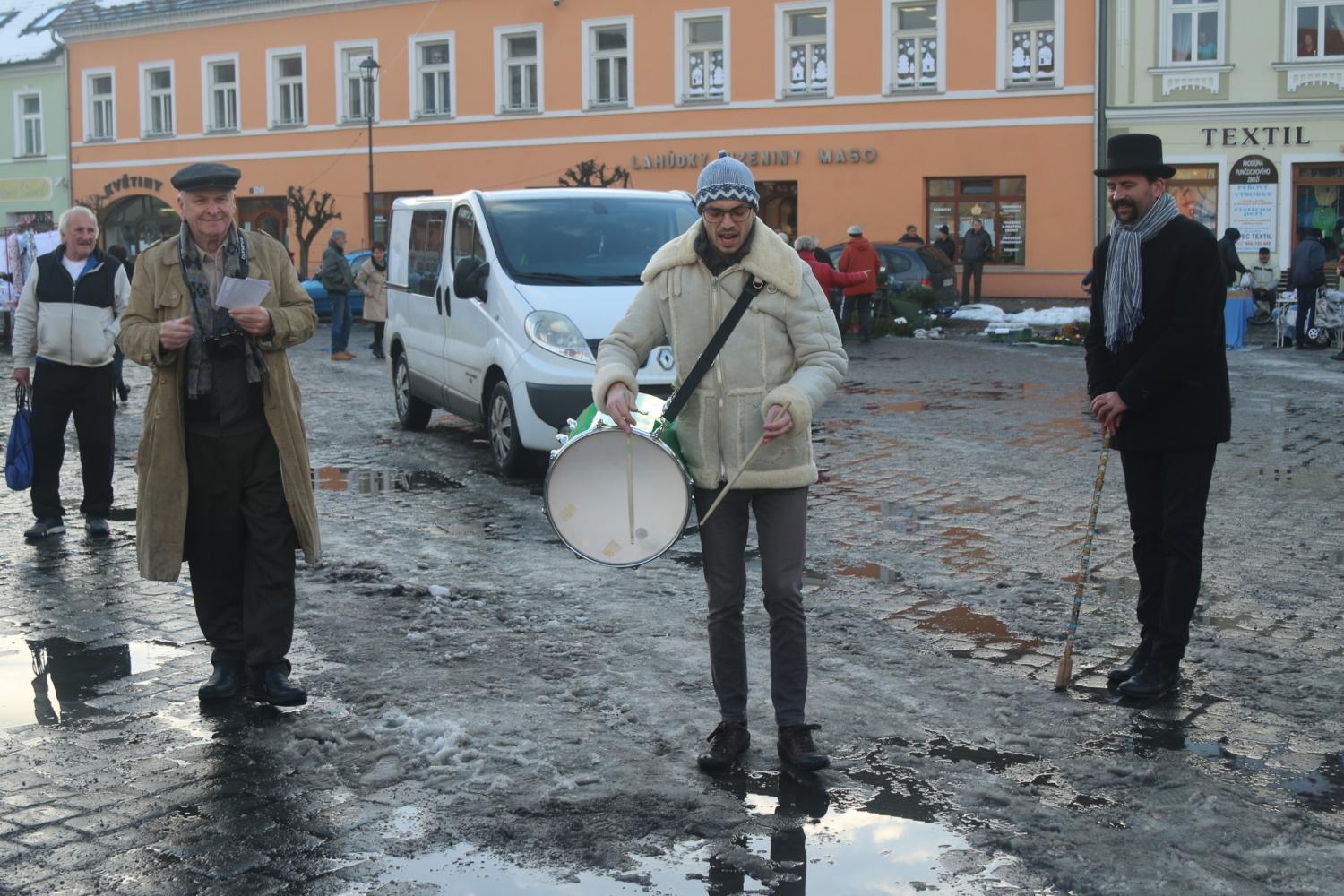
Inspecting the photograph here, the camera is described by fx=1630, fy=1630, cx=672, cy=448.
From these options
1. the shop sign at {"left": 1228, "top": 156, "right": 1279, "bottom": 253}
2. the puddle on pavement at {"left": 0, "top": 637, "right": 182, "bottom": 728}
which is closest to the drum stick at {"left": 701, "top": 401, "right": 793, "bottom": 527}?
the puddle on pavement at {"left": 0, "top": 637, "right": 182, "bottom": 728}

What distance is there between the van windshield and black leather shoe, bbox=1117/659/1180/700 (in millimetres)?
6285

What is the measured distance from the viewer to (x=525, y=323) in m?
11.2

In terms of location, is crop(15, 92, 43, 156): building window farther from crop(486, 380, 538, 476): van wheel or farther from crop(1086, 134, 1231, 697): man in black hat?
crop(1086, 134, 1231, 697): man in black hat

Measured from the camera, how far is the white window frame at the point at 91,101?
4822cm

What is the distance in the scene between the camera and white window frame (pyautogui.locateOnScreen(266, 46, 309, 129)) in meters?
44.1

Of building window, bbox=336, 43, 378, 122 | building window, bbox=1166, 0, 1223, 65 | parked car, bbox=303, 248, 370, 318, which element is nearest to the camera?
parked car, bbox=303, 248, 370, 318

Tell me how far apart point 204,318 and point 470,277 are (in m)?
5.74

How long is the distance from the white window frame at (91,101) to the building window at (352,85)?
29.4 feet

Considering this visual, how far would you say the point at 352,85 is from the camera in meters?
43.4

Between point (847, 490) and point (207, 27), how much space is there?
39.4 m

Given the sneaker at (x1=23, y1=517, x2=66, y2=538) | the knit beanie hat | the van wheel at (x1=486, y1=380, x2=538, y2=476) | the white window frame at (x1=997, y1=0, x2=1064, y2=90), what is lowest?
the sneaker at (x1=23, y1=517, x2=66, y2=538)

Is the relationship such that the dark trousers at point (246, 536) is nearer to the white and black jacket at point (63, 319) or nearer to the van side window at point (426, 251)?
the white and black jacket at point (63, 319)

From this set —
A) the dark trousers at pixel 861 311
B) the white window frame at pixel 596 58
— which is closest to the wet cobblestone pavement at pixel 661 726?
the dark trousers at pixel 861 311

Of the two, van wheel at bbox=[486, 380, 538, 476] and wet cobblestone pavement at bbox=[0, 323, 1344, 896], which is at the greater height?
van wheel at bbox=[486, 380, 538, 476]
